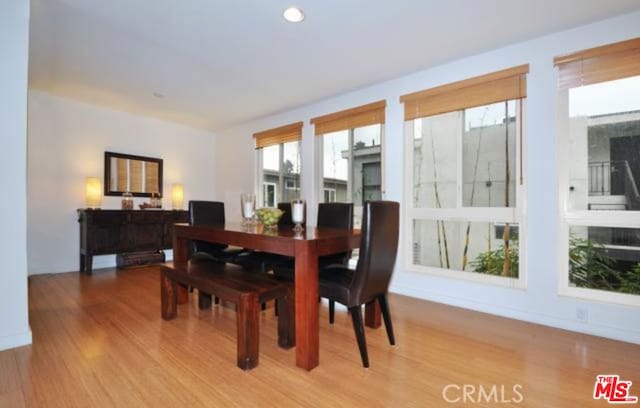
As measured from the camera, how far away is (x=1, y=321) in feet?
6.42

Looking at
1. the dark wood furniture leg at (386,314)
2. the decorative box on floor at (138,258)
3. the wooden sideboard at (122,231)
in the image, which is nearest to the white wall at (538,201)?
the dark wood furniture leg at (386,314)

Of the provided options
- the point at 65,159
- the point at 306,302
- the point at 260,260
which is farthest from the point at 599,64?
the point at 65,159

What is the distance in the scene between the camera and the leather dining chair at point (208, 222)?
10.2 feet

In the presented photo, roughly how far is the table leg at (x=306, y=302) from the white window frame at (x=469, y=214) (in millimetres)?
1852

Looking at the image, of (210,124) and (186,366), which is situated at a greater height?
(210,124)

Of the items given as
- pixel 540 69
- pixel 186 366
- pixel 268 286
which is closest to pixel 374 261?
pixel 268 286

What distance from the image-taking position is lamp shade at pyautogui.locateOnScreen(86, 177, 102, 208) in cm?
434

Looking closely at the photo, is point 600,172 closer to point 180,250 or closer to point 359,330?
point 359,330

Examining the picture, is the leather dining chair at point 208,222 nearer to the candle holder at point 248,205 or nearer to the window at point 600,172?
the candle holder at point 248,205

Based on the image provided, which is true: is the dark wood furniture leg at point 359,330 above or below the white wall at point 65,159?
below

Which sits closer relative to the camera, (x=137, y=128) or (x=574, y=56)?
(x=574, y=56)

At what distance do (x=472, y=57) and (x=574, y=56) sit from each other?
0.78 metres

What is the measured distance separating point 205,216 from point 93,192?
232 centimetres

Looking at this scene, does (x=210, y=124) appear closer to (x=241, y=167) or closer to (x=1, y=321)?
(x=241, y=167)
